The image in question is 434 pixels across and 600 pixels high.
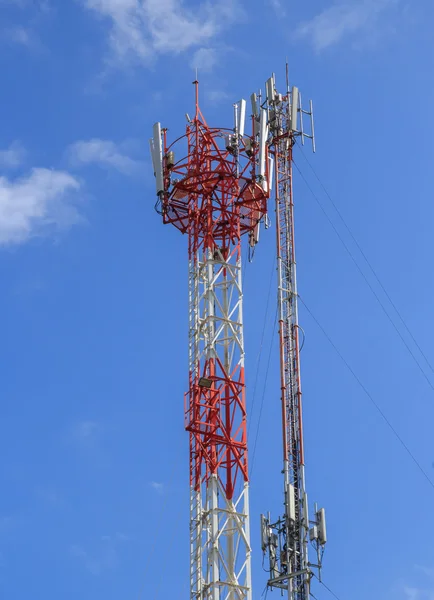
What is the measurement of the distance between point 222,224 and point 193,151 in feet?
Result: 12.9

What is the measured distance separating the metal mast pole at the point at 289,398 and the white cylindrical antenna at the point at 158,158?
7.36 metres

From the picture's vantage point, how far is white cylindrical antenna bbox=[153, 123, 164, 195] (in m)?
82.6

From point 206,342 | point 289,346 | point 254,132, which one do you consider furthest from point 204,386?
point 254,132

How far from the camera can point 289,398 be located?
82.6 metres

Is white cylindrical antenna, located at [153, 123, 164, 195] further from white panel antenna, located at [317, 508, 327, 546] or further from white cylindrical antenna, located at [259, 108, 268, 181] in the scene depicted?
white panel antenna, located at [317, 508, 327, 546]

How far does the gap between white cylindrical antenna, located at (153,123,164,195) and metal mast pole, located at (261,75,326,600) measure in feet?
24.1

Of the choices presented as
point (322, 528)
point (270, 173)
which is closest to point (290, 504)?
point (322, 528)

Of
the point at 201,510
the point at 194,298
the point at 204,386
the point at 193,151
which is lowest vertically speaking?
the point at 201,510

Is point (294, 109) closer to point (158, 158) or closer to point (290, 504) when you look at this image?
point (158, 158)

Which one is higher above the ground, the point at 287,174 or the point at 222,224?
the point at 287,174

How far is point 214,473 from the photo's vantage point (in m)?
76.1

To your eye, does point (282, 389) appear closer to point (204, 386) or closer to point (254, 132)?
point (204, 386)

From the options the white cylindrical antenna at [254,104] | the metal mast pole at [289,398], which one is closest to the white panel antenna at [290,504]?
the metal mast pole at [289,398]

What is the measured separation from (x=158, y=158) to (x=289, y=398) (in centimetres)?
1322
